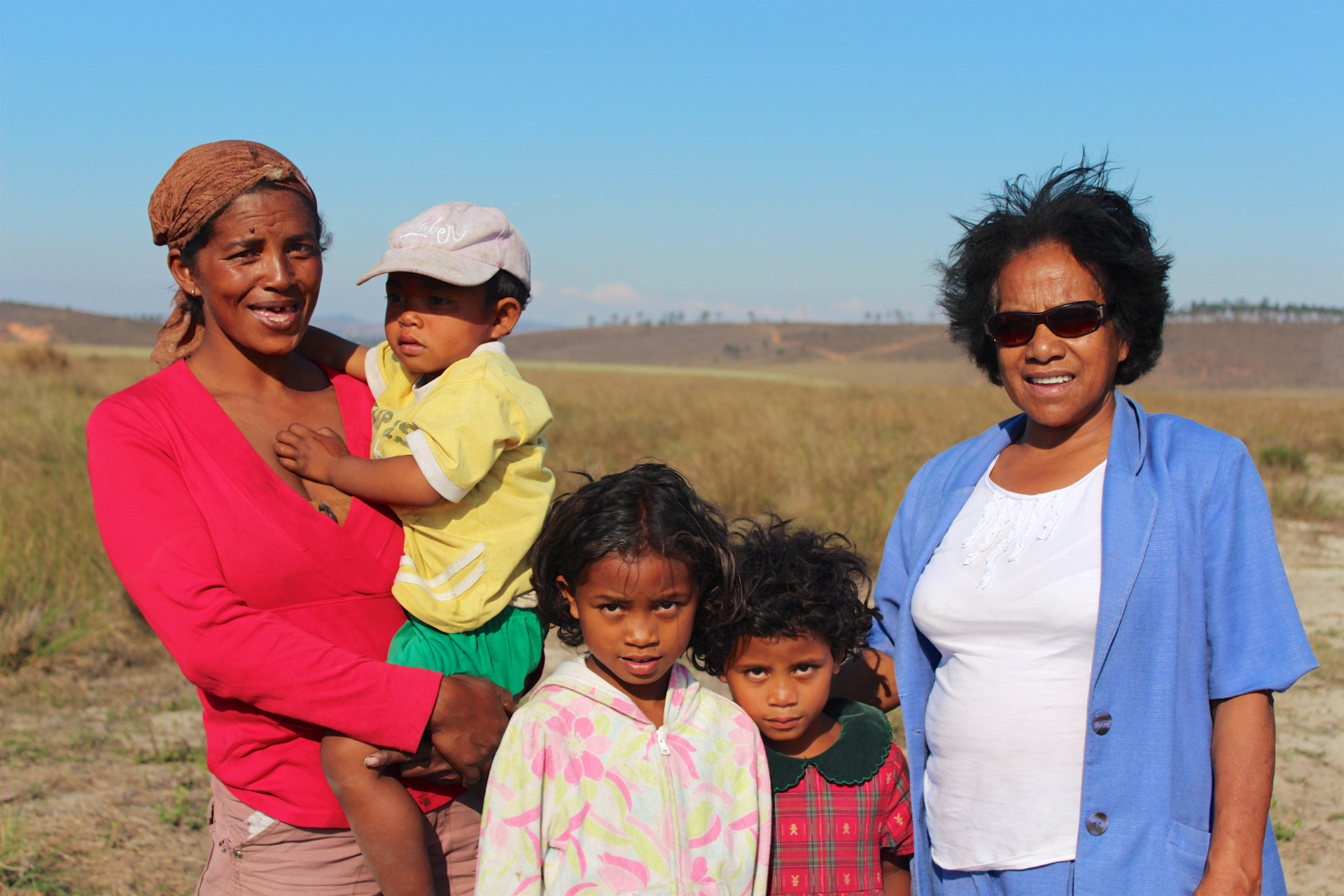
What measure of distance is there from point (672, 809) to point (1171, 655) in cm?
106

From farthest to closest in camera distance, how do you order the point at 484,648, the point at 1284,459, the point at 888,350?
the point at 888,350
the point at 1284,459
the point at 484,648

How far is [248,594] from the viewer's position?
1977 mm

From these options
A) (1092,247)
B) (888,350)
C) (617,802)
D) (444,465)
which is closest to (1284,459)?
(1092,247)

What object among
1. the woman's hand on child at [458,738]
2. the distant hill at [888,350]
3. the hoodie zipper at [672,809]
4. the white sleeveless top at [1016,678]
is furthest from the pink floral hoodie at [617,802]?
the distant hill at [888,350]

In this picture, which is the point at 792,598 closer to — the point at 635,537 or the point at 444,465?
the point at 635,537

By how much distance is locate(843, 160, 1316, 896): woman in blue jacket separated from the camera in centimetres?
191

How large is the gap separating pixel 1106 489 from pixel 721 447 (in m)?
9.94

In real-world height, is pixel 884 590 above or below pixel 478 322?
below

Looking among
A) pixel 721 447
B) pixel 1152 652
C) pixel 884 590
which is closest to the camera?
pixel 1152 652

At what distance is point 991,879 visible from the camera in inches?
84.5

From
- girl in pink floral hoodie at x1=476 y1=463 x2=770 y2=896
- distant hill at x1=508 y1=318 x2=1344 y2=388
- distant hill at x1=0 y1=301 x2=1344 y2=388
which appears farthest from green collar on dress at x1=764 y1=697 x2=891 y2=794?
distant hill at x1=0 y1=301 x2=1344 y2=388

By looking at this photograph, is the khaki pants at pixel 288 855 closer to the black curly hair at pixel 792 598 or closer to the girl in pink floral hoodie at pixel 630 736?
the girl in pink floral hoodie at pixel 630 736

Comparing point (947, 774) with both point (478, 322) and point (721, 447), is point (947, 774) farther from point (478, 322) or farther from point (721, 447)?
point (721, 447)

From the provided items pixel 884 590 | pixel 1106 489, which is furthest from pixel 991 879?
pixel 1106 489
